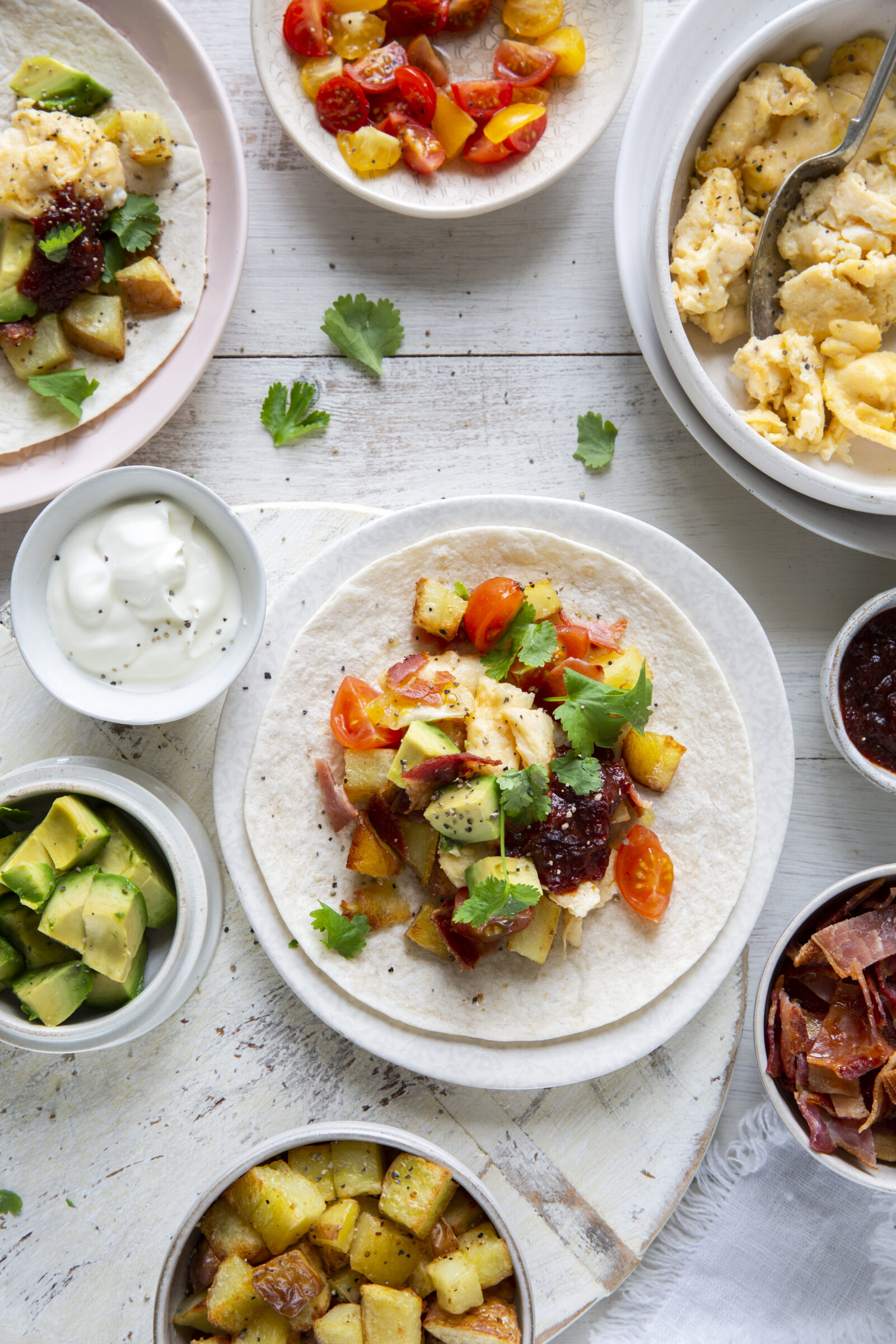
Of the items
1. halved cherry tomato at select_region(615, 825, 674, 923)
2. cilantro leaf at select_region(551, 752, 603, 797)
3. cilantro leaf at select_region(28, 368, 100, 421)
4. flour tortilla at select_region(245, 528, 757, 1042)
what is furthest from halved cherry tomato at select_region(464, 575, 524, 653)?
cilantro leaf at select_region(28, 368, 100, 421)

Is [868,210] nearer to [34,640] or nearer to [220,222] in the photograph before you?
[220,222]

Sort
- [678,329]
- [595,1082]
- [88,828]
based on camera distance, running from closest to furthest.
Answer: [88,828] → [678,329] → [595,1082]

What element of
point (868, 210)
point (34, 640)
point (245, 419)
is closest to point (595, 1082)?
point (34, 640)

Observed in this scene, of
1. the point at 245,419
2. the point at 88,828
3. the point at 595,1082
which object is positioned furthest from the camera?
the point at 245,419

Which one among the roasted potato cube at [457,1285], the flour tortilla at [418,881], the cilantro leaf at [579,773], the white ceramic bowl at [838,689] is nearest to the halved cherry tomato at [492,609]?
the flour tortilla at [418,881]

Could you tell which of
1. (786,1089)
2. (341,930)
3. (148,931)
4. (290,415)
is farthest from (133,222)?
(786,1089)

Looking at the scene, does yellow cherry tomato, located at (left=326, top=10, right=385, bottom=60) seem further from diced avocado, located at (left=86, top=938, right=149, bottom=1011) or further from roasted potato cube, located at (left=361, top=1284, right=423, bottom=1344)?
roasted potato cube, located at (left=361, top=1284, right=423, bottom=1344)

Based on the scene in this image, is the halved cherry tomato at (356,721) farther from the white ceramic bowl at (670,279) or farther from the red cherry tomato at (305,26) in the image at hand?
the red cherry tomato at (305,26)
